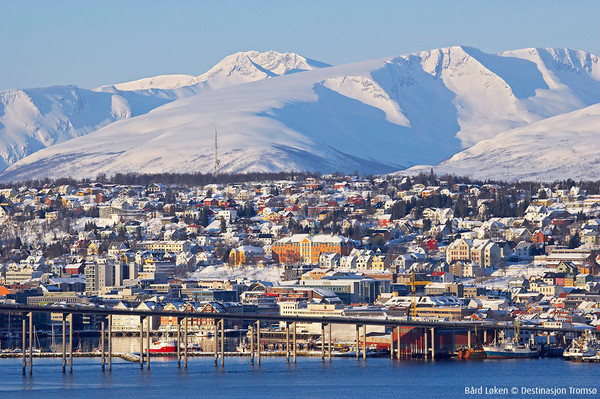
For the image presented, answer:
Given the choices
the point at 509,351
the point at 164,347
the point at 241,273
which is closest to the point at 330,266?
the point at 241,273

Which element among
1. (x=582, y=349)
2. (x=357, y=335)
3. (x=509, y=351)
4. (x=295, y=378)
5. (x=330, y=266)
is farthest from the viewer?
(x=330, y=266)

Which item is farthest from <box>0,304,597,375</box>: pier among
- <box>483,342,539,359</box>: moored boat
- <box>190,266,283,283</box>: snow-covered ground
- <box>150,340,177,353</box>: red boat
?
<box>190,266,283,283</box>: snow-covered ground

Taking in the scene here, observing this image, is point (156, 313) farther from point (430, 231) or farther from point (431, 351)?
point (430, 231)

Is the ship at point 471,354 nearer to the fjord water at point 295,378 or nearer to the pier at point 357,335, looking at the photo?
the pier at point 357,335

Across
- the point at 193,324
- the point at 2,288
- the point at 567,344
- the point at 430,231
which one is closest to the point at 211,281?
the point at 2,288

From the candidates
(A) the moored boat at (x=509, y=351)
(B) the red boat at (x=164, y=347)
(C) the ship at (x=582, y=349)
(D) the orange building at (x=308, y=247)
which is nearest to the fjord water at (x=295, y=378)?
(C) the ship at (x=582, y=349)

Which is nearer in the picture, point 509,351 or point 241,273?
point 509,351

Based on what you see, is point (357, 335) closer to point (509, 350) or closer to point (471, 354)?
point (471, 354)
